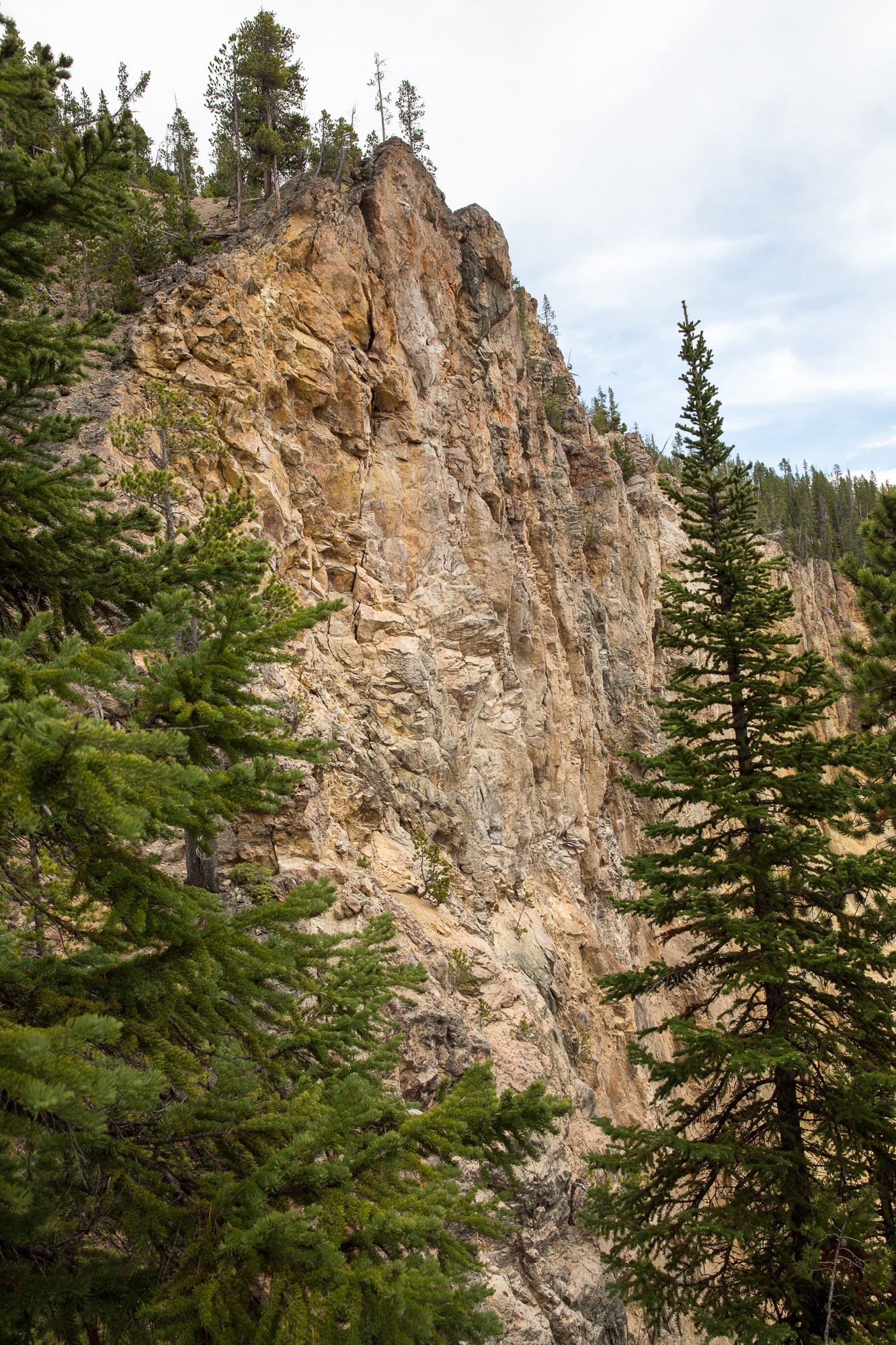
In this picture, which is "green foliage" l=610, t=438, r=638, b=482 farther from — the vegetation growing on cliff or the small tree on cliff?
the vegetation growing on cliff

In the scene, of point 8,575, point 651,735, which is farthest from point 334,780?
point 651,735

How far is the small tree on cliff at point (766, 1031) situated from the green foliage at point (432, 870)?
5.96m

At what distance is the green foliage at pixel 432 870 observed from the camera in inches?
596

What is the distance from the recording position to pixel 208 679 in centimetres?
340

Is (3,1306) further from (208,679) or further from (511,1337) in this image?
(511,1337)

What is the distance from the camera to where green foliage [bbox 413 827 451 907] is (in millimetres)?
15148

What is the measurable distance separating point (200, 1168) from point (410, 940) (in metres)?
9.44

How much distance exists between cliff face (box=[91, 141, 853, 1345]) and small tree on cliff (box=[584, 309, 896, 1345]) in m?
3.38

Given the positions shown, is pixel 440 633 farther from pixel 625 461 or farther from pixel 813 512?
pixel 813 512

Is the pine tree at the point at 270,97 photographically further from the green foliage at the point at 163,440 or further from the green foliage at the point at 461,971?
the green foliage at the point at 461,971

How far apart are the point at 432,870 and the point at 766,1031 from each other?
8.07 metres

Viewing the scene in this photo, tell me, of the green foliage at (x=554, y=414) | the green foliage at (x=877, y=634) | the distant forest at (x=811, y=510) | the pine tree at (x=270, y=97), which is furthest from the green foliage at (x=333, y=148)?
the distant forest at (x=811, y=510)

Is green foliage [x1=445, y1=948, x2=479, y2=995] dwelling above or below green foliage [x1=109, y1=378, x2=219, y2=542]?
below

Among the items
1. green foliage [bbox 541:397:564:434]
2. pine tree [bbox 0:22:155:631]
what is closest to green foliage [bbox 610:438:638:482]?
green foliage [bbox 541:397:564:434]
